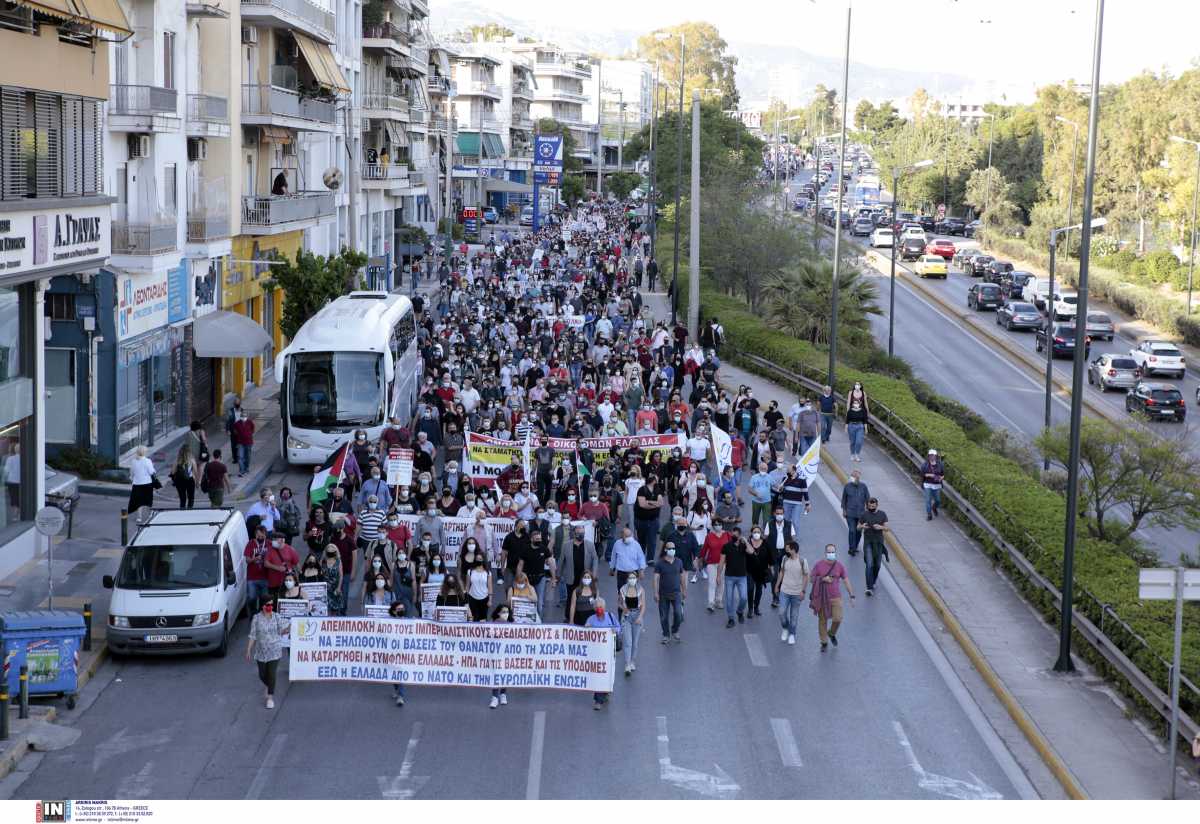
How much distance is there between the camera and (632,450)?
83.6 ft

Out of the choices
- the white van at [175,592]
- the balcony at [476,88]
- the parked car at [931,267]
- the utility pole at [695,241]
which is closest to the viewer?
the white van at [175,592]

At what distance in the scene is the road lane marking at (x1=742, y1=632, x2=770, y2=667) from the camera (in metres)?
18.6

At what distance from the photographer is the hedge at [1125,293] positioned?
61625 mm

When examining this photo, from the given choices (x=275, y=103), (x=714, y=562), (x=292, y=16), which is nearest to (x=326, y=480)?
(x=714, y=562)

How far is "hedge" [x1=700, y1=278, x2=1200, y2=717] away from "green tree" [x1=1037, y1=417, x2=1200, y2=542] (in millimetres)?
830

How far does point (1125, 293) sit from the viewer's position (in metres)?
69.8

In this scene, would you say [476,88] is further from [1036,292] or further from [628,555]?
[628,555]

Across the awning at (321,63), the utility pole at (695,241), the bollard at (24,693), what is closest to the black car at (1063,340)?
the utility pole at (695,241)

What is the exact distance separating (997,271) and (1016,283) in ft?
20.8

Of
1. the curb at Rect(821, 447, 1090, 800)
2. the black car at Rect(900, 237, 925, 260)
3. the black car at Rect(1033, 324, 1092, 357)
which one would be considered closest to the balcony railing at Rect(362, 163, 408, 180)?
the black car at Rect(1033, 324, 1092, 357)

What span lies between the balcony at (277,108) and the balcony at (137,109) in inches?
340

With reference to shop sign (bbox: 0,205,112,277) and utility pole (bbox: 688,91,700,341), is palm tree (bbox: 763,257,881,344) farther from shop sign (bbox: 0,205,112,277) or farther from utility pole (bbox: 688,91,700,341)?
shop sign (bbox: 0,205,112,277)

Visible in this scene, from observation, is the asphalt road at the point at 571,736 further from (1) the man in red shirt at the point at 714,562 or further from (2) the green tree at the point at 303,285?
(2) the green tree at the point at 303,285
